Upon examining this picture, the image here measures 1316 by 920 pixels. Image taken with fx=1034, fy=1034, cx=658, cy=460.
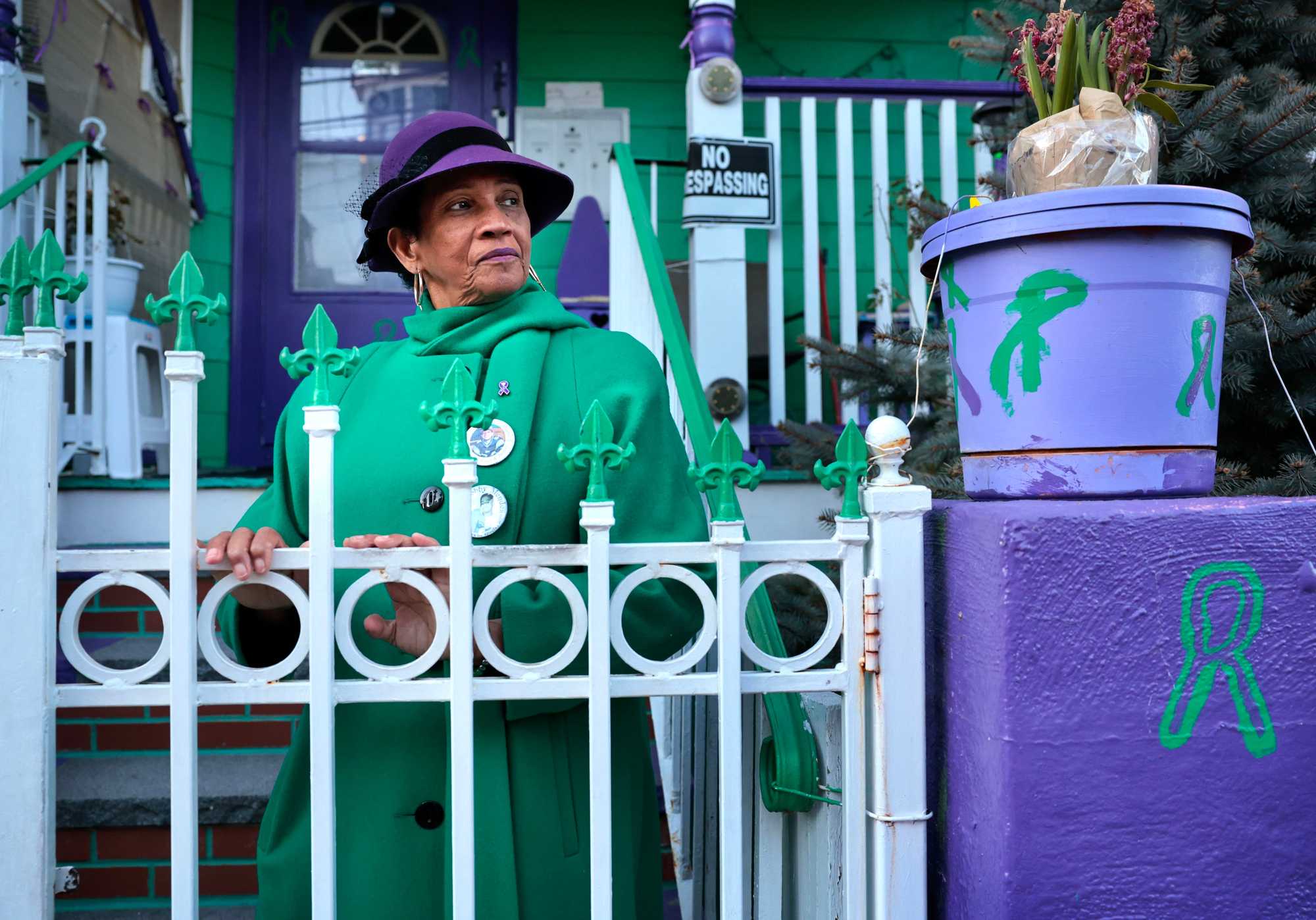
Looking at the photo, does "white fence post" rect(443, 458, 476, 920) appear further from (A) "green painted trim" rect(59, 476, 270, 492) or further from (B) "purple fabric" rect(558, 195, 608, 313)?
(B) "purple fabric" rect(558, 195, 608, 313)

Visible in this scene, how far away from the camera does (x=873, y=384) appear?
304 centimetres

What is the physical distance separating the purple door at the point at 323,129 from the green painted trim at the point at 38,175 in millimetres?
1496

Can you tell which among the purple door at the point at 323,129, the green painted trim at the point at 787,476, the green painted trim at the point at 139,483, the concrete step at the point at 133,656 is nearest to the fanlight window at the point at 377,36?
the purple door at the point at 323,129

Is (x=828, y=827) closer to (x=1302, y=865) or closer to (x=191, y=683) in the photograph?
(x=1302, y=865)

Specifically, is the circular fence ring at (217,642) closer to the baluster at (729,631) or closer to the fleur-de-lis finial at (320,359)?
the fleur-de-lis finial at (320,359)

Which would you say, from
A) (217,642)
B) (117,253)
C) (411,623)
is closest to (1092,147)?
(411,623)

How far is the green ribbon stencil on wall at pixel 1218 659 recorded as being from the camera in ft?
3.66

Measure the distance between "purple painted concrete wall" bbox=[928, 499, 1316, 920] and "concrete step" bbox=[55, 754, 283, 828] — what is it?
2072 millimetres

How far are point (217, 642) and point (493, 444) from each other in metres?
0.46

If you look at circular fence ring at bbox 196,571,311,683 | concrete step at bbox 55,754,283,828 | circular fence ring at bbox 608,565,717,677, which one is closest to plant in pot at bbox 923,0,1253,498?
circular fence ring at bbox 608,565,717,677

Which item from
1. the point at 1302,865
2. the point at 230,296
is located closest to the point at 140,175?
the point at 230,296

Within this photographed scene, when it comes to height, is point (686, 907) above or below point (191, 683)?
below

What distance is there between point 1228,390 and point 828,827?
157 centimetres

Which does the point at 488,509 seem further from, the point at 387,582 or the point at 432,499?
the point at 387,582
